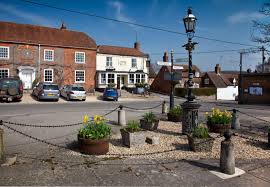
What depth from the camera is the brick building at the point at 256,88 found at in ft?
89.9

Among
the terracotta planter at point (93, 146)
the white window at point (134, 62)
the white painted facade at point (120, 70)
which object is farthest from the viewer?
the white window at point (134, 62)

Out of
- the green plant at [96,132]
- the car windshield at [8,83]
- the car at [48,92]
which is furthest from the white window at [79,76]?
the green plant at [96,132]

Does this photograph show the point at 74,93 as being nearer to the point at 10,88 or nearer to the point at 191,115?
the point at 10,88

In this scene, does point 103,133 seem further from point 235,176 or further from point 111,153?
point 235,176

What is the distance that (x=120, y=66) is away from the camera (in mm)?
39938

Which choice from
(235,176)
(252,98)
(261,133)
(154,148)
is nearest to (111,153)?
(154,148)

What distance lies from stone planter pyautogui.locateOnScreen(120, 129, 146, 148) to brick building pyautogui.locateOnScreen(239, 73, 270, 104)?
24.0 metres

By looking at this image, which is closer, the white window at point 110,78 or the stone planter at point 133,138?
the stone planter at point 133,138

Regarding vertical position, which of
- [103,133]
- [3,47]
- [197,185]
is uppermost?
[3,47]

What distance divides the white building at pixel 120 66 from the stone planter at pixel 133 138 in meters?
29.6

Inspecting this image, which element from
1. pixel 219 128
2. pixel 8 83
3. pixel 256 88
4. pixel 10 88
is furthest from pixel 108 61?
pixel 219 128

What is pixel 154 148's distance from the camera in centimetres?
754

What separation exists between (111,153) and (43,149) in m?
1.96

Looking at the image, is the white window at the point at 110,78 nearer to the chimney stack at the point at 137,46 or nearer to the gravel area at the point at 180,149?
the chimney stack at the point at 137,46
